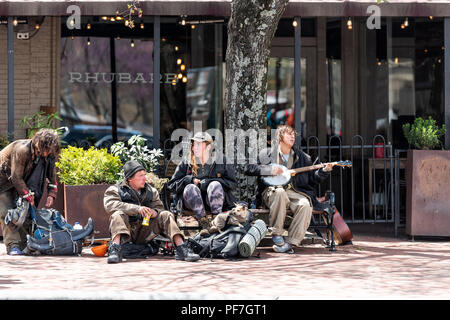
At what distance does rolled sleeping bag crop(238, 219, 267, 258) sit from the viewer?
355 inches

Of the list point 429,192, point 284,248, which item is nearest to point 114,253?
point 284,248

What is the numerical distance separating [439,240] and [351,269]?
126 inches

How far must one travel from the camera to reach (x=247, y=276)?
7.79 meters

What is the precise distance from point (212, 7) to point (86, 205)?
10.2 ft

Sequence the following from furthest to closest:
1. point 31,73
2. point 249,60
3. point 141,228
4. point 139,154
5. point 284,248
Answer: point 31,73, point 139,154, point 249,60, point 284,248, point 141,228

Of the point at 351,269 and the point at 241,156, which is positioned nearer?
the point at 351,269

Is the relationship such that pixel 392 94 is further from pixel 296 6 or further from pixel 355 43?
pixel 296 6

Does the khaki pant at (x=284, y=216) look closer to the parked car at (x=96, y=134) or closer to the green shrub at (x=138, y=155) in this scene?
the green shrub at (x=138, y=155)

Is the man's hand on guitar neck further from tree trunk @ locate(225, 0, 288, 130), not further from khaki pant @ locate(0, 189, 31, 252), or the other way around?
khaki pant @ locate(0, 189, 31, 252)

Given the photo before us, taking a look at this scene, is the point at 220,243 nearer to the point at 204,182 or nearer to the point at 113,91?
the point at 204,182

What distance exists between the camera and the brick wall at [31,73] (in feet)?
45.6

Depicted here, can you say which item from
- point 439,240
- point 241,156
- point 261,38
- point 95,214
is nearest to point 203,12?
point 261,38

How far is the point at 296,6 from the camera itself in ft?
36.7

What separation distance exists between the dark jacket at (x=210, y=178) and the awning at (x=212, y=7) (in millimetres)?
2443
